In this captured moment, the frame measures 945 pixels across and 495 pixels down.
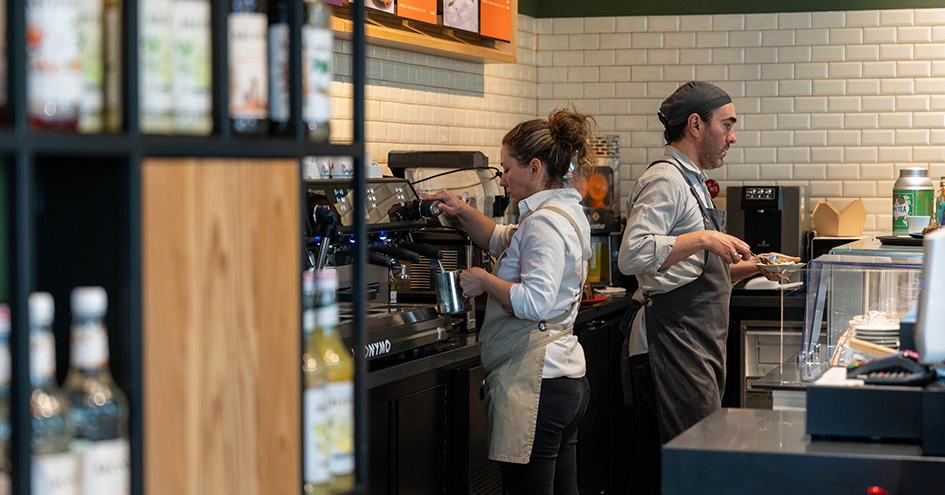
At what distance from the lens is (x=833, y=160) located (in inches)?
221

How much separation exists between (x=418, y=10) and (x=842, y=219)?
8.87 feet

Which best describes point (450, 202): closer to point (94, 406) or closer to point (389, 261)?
point (389, 261)

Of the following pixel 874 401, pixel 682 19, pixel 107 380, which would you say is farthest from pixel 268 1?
pixel 682 19

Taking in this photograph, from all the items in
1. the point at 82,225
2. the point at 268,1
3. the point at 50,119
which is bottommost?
the point at 82,225

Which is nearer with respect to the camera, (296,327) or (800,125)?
(296,327)

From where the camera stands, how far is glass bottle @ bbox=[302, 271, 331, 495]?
1482mm

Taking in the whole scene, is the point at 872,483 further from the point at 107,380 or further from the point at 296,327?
the point at 107,380

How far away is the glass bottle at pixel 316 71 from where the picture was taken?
1463 mm

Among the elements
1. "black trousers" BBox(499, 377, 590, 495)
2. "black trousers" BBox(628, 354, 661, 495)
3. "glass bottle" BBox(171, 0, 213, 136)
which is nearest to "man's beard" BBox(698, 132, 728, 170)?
"black trousers" BBox(628, 354, 661, 495)

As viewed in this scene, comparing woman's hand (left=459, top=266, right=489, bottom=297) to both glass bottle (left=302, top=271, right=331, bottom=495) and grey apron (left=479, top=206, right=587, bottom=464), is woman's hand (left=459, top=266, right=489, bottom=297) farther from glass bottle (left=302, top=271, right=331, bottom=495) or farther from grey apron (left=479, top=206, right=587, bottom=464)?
glass bottle (left=302, top=271, right=331, bottom=495)

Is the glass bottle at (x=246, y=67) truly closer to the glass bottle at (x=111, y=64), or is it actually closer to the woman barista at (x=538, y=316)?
the glass bottle at (x=111, y=64)

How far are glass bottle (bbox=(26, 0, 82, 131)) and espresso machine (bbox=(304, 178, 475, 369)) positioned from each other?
1465 mm

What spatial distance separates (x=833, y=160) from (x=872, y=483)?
13.3ft

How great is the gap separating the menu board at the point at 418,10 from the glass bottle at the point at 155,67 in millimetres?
2839
